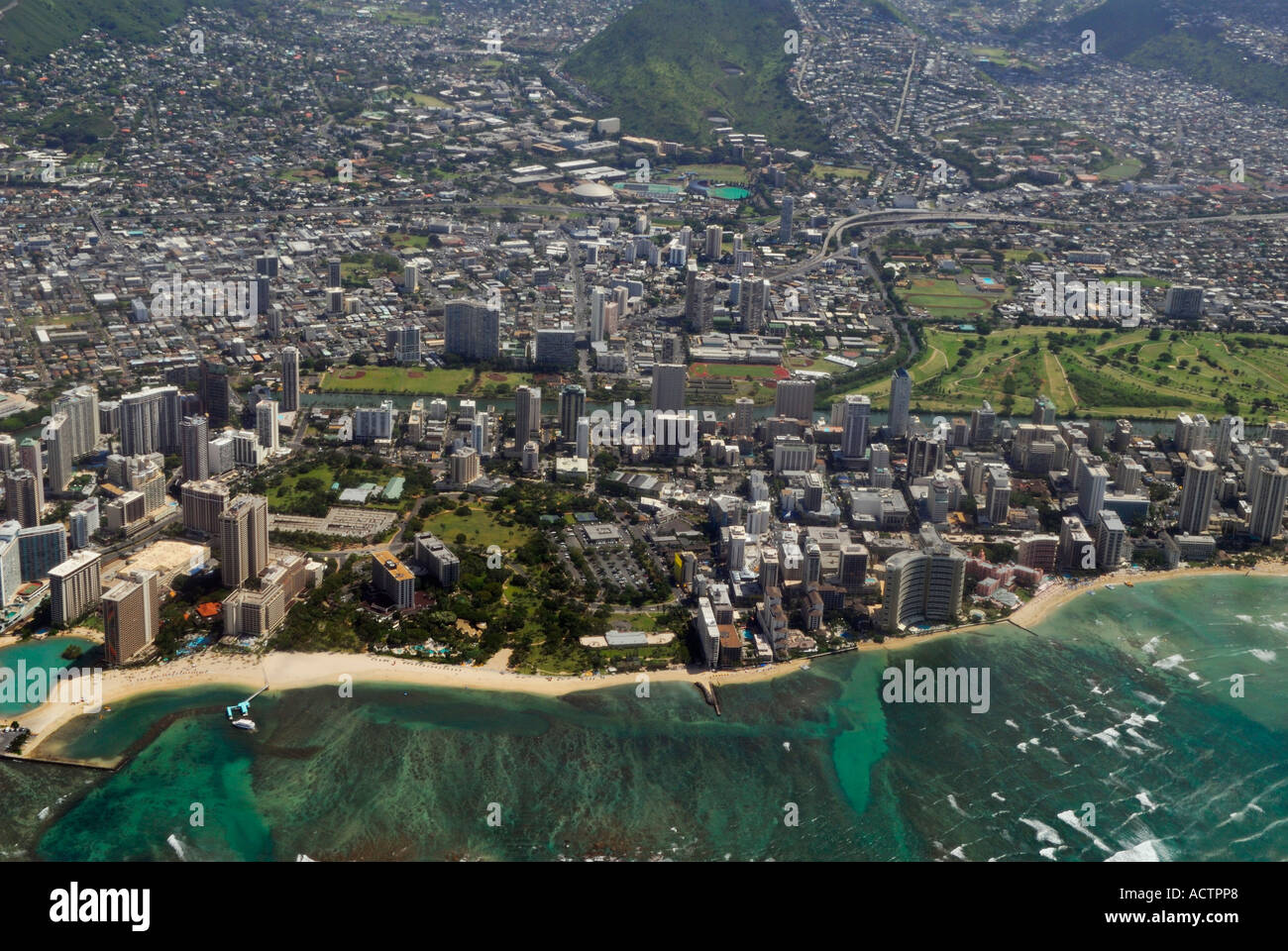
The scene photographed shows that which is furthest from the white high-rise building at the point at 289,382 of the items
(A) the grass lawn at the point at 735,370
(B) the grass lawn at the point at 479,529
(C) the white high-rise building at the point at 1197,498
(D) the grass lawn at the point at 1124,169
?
(D) the grass lawn at the point at 1124,169

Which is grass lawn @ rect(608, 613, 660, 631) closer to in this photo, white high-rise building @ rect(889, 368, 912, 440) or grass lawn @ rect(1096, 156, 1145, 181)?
white high-rise building @ rect(889, 368, 912, 440)

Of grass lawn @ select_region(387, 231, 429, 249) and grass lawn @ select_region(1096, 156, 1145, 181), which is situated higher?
grass lawn @ select_region(1096, 156, 1145, 181)

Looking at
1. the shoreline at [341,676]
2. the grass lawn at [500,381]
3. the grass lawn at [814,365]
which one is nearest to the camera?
the shoreline at [341,676]

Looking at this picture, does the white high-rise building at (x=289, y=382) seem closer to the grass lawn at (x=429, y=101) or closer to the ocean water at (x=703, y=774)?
the ocean water at (x=703, y=774)

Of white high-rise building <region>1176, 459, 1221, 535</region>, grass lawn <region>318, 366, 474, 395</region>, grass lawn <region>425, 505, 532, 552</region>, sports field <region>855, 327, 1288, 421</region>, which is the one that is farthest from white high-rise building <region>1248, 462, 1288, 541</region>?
grass lawn <region>318, 366, 474, 395</region>

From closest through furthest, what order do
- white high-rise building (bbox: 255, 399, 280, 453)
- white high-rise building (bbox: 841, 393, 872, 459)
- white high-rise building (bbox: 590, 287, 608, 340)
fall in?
white high-rise building (bbox: 255, 399, 280, 453) → white high-rise building (bbox: 841, 393, 872, 459) → white high-rise building (bbox: 590, 287, 608, 340)
